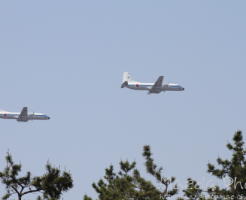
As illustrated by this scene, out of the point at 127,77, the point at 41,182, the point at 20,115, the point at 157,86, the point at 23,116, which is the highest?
the point at 127,77

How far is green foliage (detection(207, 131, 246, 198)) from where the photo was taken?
1792 inches

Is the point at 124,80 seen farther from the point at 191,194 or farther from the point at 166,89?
the point at 191,194

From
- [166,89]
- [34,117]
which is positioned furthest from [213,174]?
[34,117]

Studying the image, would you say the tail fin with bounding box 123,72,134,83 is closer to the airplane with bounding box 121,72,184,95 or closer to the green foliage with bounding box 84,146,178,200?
the airplane with bounding box 121,72,184,95

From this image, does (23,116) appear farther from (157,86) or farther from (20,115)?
(157,86)

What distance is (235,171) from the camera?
155 ft

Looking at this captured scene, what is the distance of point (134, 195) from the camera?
46.3 metres

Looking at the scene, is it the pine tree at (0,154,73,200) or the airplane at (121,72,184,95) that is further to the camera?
the airplane at (121,72,184,95)

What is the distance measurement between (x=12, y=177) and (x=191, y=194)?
19.2 meters

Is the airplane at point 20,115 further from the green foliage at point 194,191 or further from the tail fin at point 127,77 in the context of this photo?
the green foliage at point 194,191

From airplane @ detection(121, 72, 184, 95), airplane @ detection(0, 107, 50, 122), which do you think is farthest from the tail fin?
airplane @ detection(0, 107, 50, 122)

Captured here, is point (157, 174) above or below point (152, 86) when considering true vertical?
below

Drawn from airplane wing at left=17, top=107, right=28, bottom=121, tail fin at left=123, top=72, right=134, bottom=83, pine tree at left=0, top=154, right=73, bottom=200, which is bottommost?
pine tree at left=0, top=154, right=73, bottom=200

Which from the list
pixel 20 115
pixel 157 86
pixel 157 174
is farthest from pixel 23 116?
pixel 157 174
